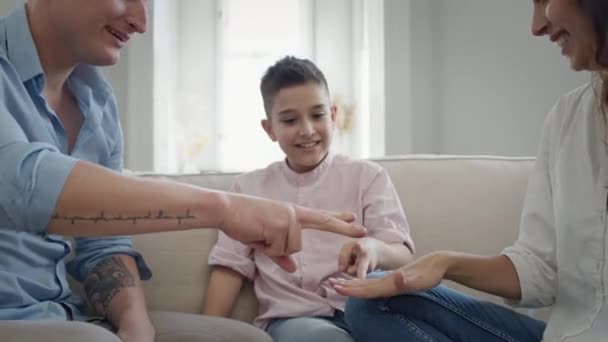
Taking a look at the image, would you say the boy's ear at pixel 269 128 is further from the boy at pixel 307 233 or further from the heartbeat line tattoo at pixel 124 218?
the heartbeat line tattoo at pixel 124 218

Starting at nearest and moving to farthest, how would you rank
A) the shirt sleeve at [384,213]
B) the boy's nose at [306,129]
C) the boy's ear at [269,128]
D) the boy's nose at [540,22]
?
1. the boy's nose at [540,22]
2. the shirt sleeve at [384,213]
3. the boy's nose at [306,129]
4. the boy's ear at [269,128]

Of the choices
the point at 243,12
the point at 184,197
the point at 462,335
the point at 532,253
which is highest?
the point at 243,12

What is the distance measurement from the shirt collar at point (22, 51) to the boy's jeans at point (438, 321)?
64 centimetres

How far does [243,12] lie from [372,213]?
2.85 metres

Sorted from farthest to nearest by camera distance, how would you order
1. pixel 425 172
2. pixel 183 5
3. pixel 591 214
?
pixel 183 5
pixel 425 172
pixel 591 214

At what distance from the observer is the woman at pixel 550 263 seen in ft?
2.89

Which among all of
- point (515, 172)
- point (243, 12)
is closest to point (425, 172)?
point (515, 172)

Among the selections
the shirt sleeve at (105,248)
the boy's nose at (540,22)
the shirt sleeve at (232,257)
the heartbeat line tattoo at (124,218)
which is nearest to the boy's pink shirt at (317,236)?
the shirt sleeve at (232,257)

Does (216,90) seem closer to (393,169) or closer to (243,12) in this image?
(243,12)

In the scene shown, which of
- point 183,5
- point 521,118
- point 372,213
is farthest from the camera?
point 183,5

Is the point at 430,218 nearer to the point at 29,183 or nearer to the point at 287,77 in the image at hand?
the point at 287,77

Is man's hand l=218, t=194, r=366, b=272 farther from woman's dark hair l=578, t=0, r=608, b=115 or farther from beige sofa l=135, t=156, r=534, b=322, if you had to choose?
beige sofa l=135, t=156, r=534, b=322

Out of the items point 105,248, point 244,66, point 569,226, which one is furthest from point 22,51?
point 244,66

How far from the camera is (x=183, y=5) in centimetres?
378
